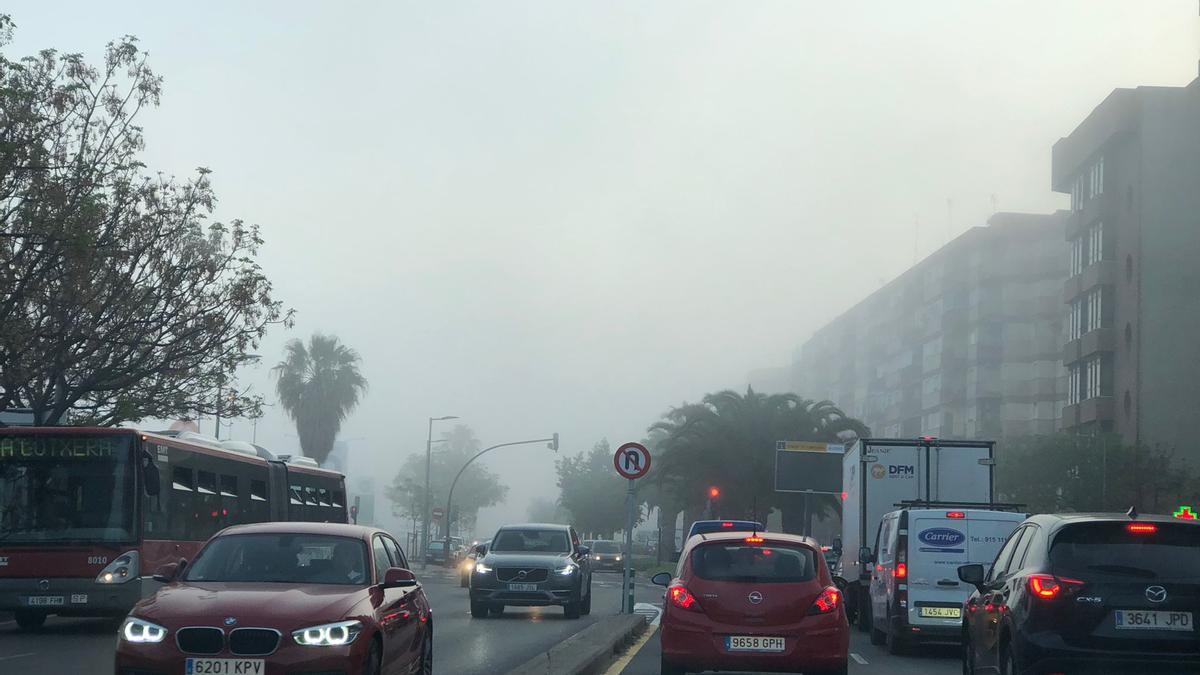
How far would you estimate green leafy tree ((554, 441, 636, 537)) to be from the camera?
4729 inches

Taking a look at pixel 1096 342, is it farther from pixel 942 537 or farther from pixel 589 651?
pixel 589 651

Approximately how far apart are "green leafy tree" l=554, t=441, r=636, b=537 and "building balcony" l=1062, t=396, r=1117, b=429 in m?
48.3

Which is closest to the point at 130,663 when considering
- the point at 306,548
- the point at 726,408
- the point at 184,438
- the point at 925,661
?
the point at 306,548

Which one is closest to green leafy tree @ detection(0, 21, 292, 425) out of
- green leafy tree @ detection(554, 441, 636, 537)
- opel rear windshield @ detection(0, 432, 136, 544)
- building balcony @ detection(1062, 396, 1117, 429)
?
opel rear windshield @ detection(0, 432, 136, 544)

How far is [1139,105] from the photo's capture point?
2788 inches

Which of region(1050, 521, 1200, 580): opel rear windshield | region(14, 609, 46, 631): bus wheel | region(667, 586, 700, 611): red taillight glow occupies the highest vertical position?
region(1050, 521, 1200, 580): opel rear windshield

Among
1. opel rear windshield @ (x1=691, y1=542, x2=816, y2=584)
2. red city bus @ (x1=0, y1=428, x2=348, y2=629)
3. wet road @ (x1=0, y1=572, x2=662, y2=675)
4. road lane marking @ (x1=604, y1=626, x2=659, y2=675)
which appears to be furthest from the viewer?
red city bus @ (x1=0, y1=428, x2=348, y2=629)

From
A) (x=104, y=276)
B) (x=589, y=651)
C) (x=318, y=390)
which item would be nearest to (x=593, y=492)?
(x=318, y=390)

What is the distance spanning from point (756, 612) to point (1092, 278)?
212ft

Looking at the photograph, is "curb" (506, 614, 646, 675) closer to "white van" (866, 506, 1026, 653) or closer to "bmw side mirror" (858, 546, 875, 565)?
"white van" (866, 506, 1026, 653)

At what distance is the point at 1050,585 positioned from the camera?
10508 millimetres

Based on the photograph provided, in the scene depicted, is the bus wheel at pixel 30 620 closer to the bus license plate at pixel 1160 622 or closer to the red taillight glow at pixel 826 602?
the red taillight glow at pixel 826 602

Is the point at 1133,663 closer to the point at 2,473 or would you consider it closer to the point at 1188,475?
the point at 2,473

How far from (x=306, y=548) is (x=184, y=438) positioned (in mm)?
13495
